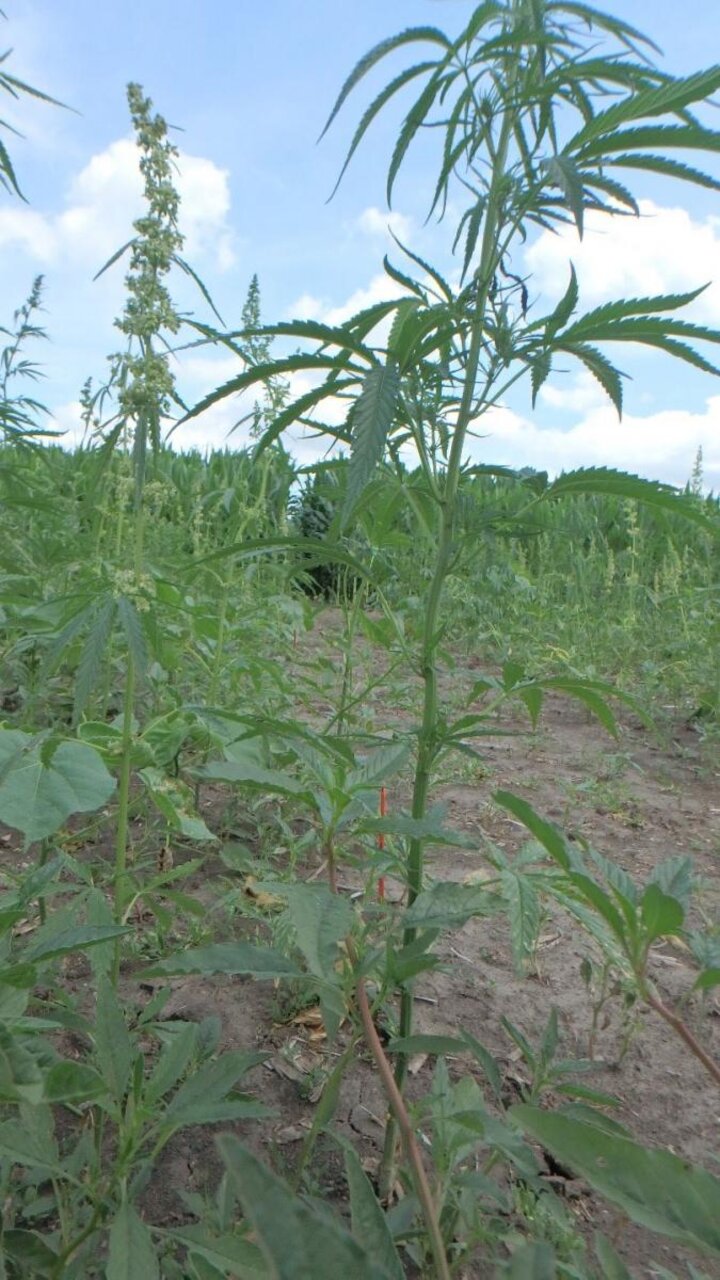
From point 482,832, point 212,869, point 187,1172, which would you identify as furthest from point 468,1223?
point 482,832

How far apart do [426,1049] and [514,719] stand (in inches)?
130

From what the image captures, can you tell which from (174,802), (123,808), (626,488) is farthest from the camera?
(174,802)

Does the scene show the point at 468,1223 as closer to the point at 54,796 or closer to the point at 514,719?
the point at 54,796

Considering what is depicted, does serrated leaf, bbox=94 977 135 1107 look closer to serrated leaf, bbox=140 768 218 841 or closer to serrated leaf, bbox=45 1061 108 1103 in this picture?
serrated leaf, bbox=45 1061 108 1103

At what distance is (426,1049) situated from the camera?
41.8 inches

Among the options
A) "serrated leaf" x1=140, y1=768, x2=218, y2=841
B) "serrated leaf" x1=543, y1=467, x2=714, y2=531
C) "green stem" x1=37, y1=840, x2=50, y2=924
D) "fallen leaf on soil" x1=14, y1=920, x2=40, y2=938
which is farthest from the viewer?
"fallen leaf on soil" x1=14, y1=920, x2=40, y2=938

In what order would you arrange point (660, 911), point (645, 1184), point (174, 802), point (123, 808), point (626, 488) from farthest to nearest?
point (174, 802), point (123, 808), point (626, 488), point (660, 911), point (645, 1184)

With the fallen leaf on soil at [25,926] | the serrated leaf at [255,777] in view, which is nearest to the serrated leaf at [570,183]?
the serrated leaf at [255,777]

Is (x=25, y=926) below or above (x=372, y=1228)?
below

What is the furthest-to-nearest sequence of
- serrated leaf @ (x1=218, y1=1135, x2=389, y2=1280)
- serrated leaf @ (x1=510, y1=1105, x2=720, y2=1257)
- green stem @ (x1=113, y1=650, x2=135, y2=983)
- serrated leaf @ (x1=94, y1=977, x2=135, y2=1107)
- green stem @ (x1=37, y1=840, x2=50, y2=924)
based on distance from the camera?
1. green stem @ (x1=37, y1=840, x2=50, y2=924)
2. green stem @ (x1=113, y1=650, x2=135, y2=983)
3. serrated leaf @ (x1=94, y1=977, x2=135, y2=1107)
4. serrated leaf @ (x1=510, y1=1105, x2=720, y2=1257)
5. serrated leaf @ (x1=218, y1=1135, x2=389, y2=1280)

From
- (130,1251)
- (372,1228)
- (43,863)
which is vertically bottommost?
(130,1251)

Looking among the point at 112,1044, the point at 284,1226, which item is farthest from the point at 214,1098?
the point at 284,1226

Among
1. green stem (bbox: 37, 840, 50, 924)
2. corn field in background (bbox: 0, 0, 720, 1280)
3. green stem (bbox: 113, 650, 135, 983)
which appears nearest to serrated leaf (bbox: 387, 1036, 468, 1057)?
corn field in background (bbox: 0, 0, 720, 1280)

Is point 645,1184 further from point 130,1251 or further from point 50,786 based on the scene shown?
point 50,786
